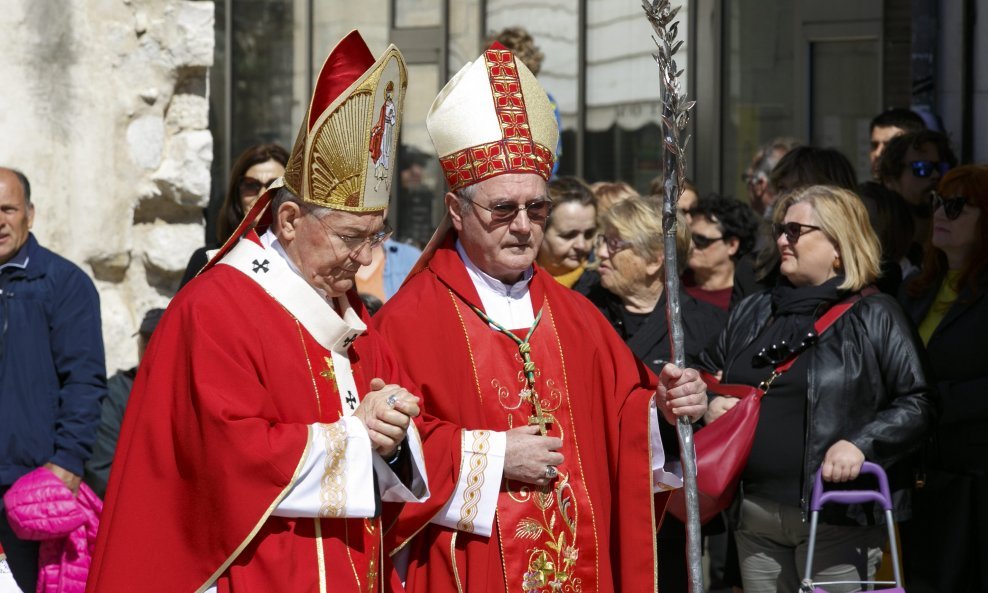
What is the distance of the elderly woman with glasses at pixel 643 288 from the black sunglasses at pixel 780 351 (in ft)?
1.41

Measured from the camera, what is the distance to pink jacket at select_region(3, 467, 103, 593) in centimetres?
517

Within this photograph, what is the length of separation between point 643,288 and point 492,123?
1.54 m

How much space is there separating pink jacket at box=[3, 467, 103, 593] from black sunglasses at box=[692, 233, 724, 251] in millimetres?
2727

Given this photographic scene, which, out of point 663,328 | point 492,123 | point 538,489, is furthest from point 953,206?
point 538,489

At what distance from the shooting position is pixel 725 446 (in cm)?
479

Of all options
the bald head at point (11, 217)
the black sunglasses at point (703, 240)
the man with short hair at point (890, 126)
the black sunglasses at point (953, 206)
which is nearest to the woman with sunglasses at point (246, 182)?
the bald head at point (11, 217)

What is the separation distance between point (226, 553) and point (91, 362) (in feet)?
7.85

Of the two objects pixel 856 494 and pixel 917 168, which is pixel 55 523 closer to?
pixel 856 494

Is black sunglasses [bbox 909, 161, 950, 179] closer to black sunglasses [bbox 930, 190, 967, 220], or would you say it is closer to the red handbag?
black sunglasses [bbox 930, 190, 967, 220]

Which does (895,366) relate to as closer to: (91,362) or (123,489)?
(123,489)

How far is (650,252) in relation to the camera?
5.52 meters

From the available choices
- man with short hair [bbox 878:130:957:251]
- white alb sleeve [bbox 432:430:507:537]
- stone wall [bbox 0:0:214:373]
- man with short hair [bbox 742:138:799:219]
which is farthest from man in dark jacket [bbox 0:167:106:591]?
man with short hair [bbox 878:130:957:251]

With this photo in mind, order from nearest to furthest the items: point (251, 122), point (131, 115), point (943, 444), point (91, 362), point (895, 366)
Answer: point (895, 366), point (943, 444), point (91, 362), point (131, 115), point (251, 122)

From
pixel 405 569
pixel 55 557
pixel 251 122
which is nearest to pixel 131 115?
pixel 251 122
